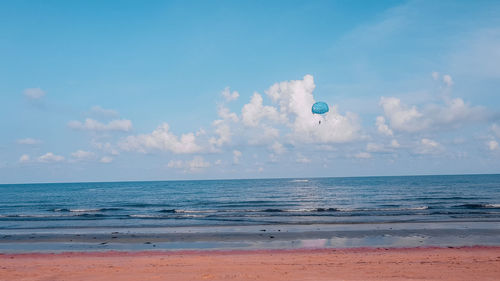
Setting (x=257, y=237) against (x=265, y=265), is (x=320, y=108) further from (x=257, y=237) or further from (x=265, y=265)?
(x=265, y=265)

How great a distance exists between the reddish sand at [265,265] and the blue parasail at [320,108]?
13.3 m

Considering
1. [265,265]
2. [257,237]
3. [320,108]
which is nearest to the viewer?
[265,265]

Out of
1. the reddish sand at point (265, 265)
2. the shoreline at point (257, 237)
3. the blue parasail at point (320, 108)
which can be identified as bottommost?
the shoreline at point (257, 237)

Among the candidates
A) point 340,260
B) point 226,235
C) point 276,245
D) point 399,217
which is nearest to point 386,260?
point 340,260

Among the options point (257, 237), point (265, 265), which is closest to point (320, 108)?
point (257, 237)

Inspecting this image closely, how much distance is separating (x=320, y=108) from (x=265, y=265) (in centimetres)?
1650

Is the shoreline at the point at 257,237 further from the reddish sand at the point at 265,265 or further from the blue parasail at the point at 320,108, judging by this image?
the blue parasail at the point at 320,108

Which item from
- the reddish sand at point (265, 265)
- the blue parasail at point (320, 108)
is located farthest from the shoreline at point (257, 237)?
the blue parasail at point (320, 108)

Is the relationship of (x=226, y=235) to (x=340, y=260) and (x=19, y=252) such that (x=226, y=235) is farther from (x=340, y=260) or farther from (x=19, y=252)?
(x=19, y=252)

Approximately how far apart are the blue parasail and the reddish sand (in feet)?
43.7

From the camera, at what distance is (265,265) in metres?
13.7

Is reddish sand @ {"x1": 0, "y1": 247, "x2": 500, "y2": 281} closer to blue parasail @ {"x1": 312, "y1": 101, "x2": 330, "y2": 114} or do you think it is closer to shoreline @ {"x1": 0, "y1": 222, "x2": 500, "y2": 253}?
shoreline @ {"x1": 0, "y1": 222, "x2": 500, "y2": 253}

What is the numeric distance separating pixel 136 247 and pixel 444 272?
45.7ft

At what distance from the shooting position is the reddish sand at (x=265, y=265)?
12.2 m
